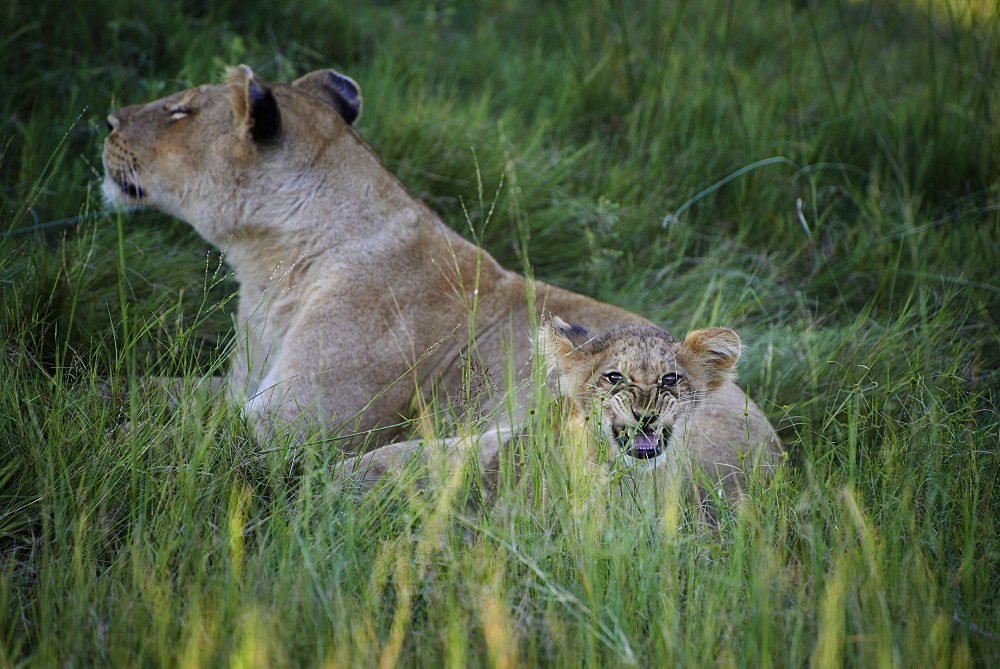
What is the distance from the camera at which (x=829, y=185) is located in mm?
6078

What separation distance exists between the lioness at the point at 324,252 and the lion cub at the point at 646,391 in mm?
413

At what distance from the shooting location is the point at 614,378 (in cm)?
307

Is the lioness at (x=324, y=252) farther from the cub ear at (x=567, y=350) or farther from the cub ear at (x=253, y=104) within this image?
the cub ear at (x=567, y=350)

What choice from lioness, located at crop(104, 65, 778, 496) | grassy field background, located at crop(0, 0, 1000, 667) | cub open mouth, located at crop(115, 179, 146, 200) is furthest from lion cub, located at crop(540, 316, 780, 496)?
cub open mouth, located at crop(115, 179, 146, 200)

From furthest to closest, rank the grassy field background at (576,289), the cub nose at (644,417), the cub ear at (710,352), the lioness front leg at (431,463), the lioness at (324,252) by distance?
the lioness at (324,252) < the cub ear at (710,352) < the cub nose at (644,417) < the lioness front leg at (431,463) < the grassy field background at (576,289)

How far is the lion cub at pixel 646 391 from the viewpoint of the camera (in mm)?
2916

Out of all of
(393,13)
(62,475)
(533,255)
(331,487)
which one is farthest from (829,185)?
(62,475)

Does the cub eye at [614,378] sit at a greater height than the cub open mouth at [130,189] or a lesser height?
greater

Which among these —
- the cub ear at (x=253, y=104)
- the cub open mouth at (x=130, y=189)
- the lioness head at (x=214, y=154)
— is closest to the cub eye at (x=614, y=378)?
the lioness head at (x=214, y=154)

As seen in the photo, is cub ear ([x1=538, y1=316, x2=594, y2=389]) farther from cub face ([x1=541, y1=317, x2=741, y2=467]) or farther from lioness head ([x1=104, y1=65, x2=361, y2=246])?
lioness head ([x1=104, y1=65, x2=361, y2=246])

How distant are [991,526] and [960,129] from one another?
14.0 ft

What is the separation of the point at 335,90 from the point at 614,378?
2.13m

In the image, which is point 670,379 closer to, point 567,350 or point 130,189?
point 567,350

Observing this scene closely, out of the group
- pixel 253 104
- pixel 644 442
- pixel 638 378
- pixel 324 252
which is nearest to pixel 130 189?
pixel 253 104
